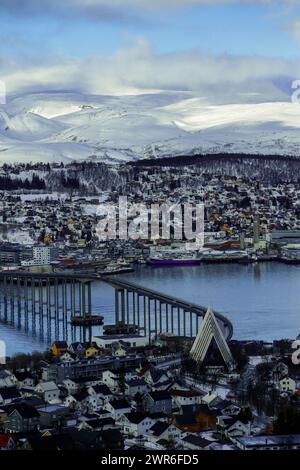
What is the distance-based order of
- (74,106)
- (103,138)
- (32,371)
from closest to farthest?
1. (32,371)
2. (103,138)
3. (74,106)

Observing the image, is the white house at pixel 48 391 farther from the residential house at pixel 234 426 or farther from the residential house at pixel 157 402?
the residential house at pixel 234 426

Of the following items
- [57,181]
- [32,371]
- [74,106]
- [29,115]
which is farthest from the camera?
[74,106]

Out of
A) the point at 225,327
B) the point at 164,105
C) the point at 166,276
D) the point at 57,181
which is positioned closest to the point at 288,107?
the point at 164,105

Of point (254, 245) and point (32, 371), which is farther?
point (254, 245)

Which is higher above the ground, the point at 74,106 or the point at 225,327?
the point at 74,106

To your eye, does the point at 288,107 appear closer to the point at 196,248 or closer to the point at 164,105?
the point at 164,105

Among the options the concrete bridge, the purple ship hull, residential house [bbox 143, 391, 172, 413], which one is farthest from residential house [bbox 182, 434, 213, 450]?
the purple ship hull

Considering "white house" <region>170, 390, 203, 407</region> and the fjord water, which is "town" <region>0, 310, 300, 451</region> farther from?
the fjord water
